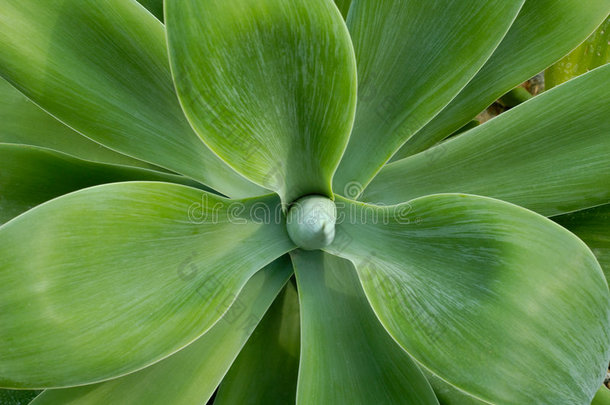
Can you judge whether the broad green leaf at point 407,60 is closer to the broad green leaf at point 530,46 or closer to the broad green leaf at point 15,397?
the broad green leaf at point 530,46

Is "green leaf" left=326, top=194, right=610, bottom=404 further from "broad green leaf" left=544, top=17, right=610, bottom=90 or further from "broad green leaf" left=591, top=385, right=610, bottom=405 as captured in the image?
"broad green leaf" left=544, top=17, right=610, bottom=90

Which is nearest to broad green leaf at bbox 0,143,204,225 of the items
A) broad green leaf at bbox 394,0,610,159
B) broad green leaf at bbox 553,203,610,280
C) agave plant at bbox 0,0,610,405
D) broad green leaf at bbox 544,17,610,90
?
agave plant at bbox 0,0,610,405

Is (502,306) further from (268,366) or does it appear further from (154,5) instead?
(154,5)

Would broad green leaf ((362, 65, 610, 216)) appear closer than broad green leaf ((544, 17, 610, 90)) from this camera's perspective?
Yes

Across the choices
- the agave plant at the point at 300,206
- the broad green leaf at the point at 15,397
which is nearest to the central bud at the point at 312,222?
the agave plant at the point at 300,206

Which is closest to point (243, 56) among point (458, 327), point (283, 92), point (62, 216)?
point (283, 92)
